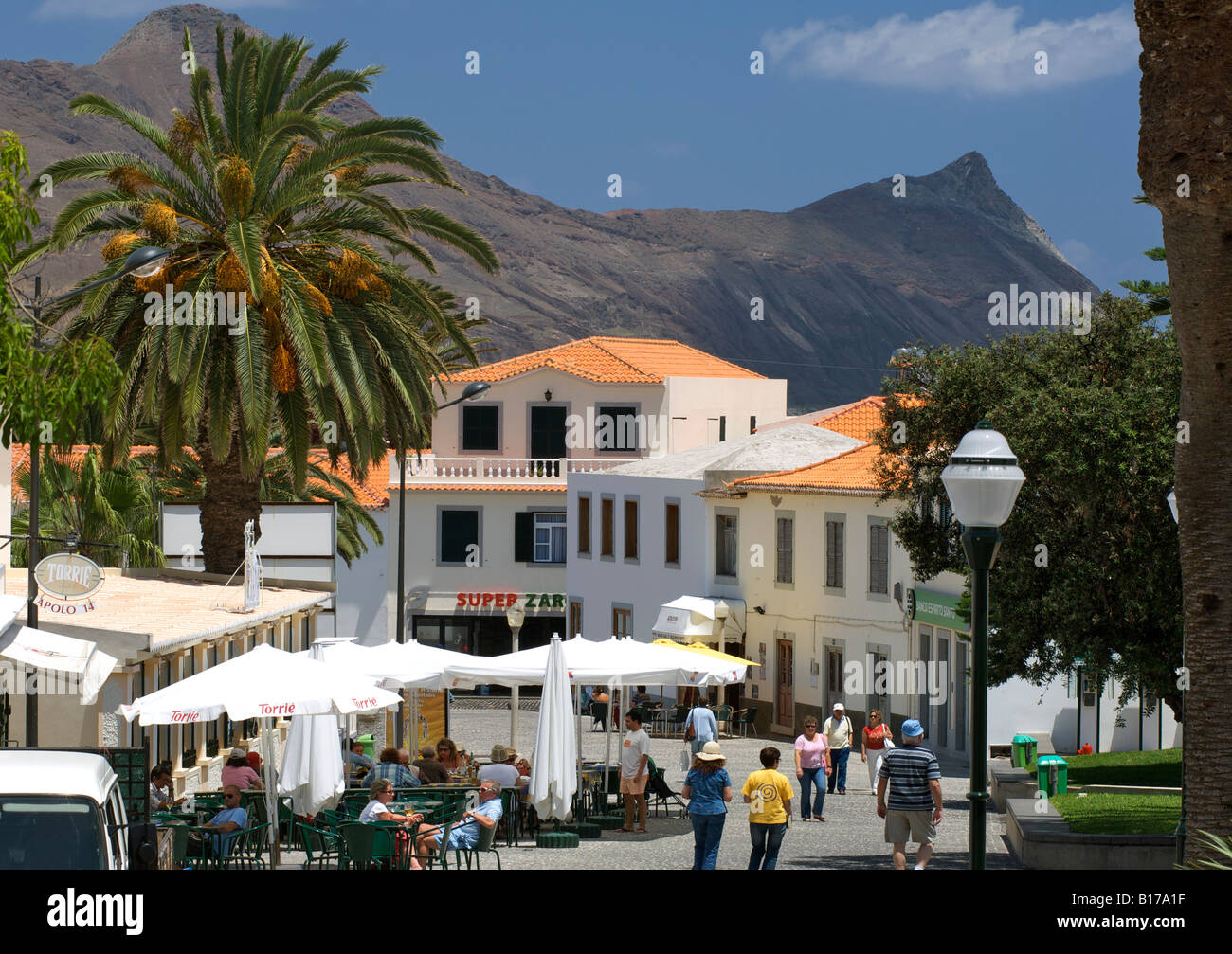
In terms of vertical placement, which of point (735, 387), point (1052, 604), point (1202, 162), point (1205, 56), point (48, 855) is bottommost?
point (48, 855)

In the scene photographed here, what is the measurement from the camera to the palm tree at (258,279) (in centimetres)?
2619

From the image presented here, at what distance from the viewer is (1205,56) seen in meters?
11.8

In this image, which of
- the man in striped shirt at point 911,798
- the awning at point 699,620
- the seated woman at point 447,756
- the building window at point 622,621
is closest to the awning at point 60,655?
the seated woman at point 447,756

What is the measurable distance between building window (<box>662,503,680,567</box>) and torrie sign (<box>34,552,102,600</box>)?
31.5 metres

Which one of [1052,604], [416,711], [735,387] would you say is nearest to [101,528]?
[416,711]

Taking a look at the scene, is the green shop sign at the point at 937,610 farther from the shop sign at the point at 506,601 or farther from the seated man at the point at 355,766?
the shop sign at the point at 506,601

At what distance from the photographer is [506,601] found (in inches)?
2367

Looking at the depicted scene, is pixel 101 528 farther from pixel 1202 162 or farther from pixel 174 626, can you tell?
pixel 1202 162

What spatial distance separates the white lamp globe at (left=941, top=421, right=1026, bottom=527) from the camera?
10.8m

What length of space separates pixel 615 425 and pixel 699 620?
17.5 metres

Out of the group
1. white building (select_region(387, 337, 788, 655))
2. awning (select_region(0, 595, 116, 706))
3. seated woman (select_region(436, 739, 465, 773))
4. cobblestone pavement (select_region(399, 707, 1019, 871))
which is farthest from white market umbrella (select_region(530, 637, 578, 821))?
white building (select_region(387, 337, 788, 655))

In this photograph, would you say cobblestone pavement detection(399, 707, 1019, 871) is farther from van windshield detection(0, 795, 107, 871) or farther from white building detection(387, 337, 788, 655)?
white building detection(387, 337, 788, 655)

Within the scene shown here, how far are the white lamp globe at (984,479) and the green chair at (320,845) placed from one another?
28.1 feet
